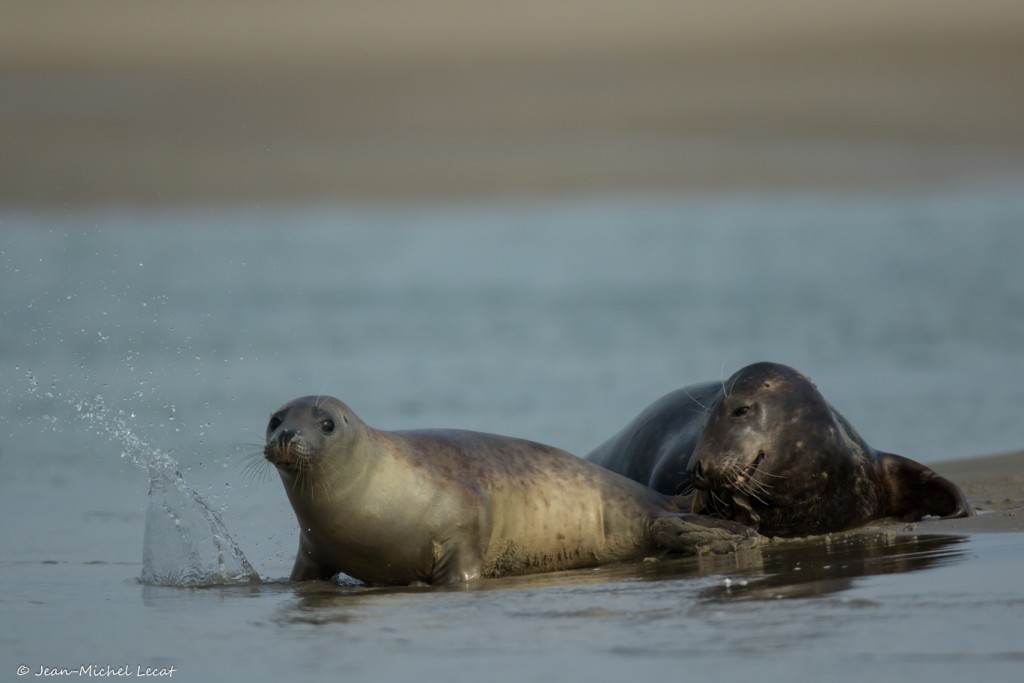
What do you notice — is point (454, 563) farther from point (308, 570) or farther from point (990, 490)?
point (990, 490)

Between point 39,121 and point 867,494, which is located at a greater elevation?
point 39,121

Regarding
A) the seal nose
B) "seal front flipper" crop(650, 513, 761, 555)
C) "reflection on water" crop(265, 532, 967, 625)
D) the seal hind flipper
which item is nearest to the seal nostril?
the seal nose

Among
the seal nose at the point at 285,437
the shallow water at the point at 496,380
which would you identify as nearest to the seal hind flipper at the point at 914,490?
the shallow water at the point at 496,380

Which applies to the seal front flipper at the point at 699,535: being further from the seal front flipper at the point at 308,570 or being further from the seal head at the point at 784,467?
the seal front flipper at the point at 308,570

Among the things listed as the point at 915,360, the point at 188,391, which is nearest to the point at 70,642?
the point at 188,391

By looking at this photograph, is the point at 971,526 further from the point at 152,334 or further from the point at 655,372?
the point at 152,334

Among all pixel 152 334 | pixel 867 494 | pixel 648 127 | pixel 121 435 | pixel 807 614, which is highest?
pixel 648 127

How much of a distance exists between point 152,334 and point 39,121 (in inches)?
658

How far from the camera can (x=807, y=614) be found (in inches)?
208

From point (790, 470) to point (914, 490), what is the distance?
0.69 m

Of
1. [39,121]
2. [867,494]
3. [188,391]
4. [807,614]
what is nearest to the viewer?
[807,614]

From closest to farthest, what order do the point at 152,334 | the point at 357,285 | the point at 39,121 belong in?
1. the point at 152,334
2. the point at 357,285
3. the point at 39,121

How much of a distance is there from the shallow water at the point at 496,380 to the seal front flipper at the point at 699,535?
0.16 m

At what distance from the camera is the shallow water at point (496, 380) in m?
5.23
